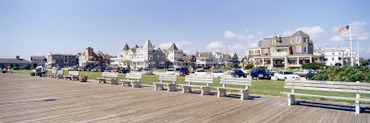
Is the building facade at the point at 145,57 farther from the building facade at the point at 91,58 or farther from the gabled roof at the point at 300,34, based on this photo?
the gabled roof at the point at 300,34

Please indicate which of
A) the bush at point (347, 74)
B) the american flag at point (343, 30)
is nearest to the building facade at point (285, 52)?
the american flag at point (343, 30)

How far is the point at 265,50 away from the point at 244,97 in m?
57.6

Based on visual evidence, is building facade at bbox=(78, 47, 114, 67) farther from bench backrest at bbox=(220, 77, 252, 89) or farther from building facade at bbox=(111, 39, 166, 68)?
bench backrest at bbox=(220, 77, 252, 89)

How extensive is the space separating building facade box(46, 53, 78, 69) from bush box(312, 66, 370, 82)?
426ft

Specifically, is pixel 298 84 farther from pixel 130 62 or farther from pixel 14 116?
pixel 130 62

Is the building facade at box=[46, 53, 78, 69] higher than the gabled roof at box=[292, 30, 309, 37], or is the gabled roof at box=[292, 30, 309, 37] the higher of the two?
the gabled roof at box=[292, 30, 309, 37]

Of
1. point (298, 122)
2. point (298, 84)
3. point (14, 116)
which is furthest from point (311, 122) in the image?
point (14, 116)

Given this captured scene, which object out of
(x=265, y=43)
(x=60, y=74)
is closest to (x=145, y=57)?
(x=265, y=43)

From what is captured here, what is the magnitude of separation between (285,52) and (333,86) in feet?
176

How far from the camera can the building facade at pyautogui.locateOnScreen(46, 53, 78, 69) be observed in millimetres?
121438

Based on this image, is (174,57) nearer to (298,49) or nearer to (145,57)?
(145,57)

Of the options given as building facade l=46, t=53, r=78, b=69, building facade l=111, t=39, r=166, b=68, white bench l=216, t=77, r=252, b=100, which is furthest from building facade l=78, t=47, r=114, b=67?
white bench l=216, t=77, r=252, b=100

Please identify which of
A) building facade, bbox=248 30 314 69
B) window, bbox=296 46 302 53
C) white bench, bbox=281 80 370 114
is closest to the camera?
white bench, bbox=281 80 370 114

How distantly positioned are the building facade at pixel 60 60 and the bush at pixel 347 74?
12977cm
